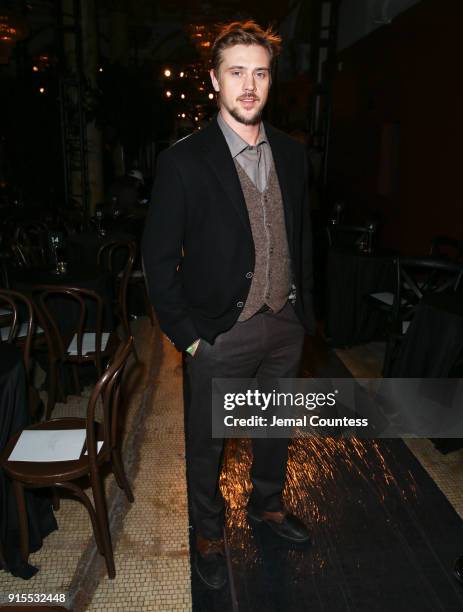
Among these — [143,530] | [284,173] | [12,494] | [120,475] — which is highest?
[284,173]

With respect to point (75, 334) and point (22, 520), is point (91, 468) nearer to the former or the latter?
point (22, 520)

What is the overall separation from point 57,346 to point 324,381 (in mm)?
1746

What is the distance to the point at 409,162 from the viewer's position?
18.1 ft

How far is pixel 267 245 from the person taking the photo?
164 cm

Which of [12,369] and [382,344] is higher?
[12,369]

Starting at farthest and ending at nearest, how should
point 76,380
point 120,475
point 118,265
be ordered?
point 118,265 → point 76,380 → point 120,475

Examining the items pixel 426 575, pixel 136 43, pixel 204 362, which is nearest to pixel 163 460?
pixel 204 362

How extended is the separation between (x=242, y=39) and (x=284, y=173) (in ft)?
1.39

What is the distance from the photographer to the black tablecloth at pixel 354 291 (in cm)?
389

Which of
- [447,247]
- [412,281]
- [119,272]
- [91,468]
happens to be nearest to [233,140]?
[91,468]

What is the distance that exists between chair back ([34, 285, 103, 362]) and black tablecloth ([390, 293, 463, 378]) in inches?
66.7

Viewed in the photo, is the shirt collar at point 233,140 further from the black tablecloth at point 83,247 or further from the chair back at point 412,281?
the black tablecloth at point 83,247

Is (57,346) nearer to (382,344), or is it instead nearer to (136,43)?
(382,344)

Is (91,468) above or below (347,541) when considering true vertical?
above
